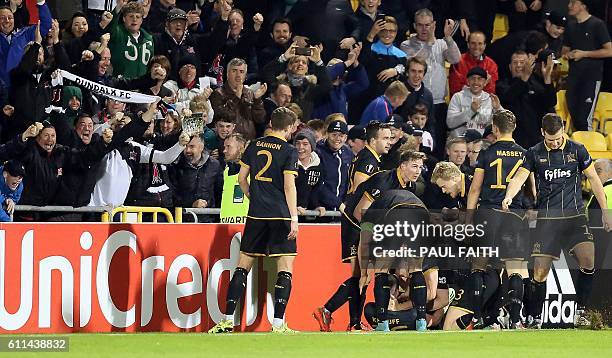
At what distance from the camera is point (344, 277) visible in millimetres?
15891

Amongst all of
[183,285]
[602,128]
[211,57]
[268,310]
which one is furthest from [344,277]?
[602,128]

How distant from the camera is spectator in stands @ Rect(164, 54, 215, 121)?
17.6m

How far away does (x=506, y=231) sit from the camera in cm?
1541

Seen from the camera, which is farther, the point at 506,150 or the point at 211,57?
the point at 211,57

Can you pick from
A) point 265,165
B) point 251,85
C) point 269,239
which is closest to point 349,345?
point 269,239

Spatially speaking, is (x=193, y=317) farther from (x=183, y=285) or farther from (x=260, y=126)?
(x=260, y=126)

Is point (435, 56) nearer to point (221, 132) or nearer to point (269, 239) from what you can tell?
point (221, 132)

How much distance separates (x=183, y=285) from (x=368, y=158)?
2383 mm

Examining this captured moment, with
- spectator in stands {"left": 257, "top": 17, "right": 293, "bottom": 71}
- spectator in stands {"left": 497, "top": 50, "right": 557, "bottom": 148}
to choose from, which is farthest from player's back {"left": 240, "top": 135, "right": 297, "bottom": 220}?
spectator in stands {"left": 497, "top": 50, "right": 557, "bottom": 148}

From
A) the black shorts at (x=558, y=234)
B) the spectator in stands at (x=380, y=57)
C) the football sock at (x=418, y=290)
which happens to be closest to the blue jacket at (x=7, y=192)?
the football sock at (x=418, y=290)

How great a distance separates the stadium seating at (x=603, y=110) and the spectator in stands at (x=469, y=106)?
3.57 m

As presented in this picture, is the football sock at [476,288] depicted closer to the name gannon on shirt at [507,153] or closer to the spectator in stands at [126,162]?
the name gannon on shirt at [507,153]

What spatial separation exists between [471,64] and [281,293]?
7750mm

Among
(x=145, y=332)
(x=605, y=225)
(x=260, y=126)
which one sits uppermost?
(x=260, y=126)
